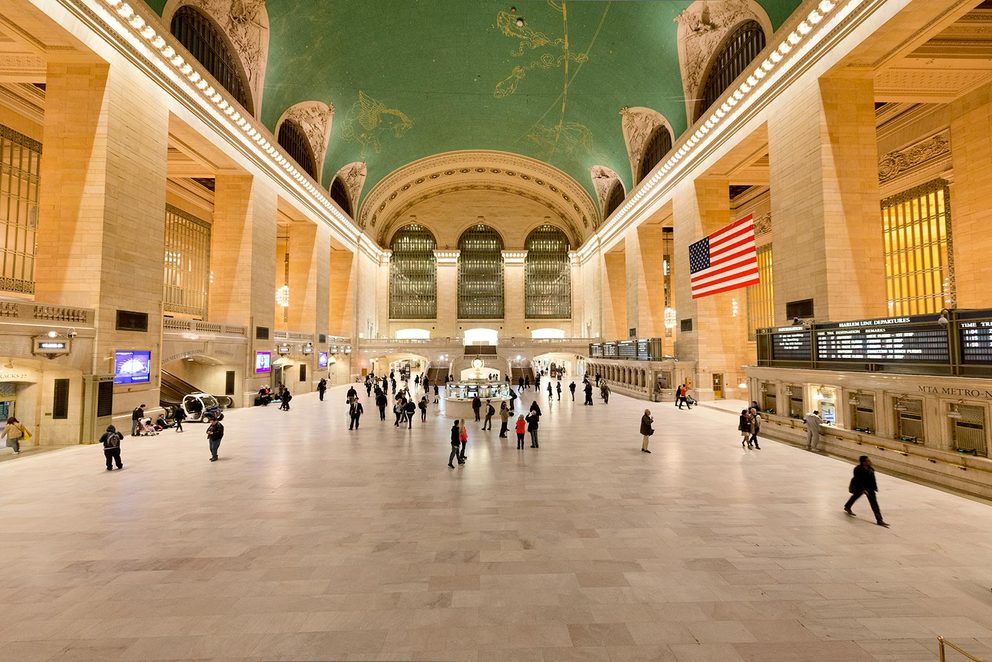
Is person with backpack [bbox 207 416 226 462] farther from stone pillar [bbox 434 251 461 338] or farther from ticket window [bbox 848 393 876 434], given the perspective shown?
stone pillar [bbox 434 251 461 338]

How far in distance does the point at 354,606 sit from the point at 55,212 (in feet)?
45.1

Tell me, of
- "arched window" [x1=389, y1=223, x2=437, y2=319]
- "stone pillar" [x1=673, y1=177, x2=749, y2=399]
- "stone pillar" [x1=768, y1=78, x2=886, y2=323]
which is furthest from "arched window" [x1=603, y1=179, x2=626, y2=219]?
"stone pillar" [x1=768, y1=78, x2=886, y2=323]

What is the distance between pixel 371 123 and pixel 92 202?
59.8 ft

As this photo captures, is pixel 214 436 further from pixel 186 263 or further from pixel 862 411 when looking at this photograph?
pixel 186 263

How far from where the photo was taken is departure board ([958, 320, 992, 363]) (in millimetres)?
6957

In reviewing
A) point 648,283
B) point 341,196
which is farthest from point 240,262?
point 648,283

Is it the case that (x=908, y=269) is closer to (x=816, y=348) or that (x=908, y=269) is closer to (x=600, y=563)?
(x=816, y=348)

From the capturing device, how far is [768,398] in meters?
12.5

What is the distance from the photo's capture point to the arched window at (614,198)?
30984 millimetres

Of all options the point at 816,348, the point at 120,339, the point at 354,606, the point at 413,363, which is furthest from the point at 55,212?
the point at 413,363

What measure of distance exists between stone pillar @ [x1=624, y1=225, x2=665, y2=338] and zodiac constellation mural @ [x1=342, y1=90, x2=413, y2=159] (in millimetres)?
16576

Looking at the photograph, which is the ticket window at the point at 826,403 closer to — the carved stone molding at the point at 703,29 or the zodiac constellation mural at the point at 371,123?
the carved stone molding at the point at 703,29

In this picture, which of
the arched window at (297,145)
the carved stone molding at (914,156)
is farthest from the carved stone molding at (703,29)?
the arched window at (297,145)

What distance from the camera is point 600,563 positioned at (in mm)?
4574
